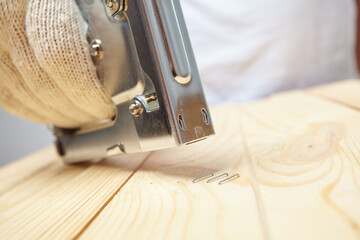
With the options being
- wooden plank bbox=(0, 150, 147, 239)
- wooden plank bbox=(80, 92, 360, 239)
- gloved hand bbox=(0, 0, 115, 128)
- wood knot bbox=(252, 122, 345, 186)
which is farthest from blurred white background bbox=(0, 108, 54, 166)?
wood knot bbox=(252, 122, 345, 186)

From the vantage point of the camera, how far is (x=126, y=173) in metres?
0.53

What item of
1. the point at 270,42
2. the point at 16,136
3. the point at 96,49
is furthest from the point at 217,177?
the point at 16,136

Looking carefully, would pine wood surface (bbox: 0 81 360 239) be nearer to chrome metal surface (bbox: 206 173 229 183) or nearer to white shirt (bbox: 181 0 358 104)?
chrome metal surface (bbox: 206 173 229 183)

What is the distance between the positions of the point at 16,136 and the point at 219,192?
1.33m

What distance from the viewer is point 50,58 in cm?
48

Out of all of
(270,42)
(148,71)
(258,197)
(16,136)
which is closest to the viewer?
(258,197)

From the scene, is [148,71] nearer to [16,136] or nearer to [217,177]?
[217,177]

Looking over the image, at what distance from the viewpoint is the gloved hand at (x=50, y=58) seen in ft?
1.57

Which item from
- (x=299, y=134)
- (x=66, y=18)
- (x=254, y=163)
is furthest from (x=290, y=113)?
(x=66, y=18)

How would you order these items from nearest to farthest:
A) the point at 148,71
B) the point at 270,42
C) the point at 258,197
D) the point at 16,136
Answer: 1. the point at 258,197
2. the point at 148,71
3. the point at 270,42
4. the point at 16,136

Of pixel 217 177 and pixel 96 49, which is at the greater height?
pixel 96 49

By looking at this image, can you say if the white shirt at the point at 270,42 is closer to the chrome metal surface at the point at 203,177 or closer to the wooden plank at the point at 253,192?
the wooden plank at the point at 253,192

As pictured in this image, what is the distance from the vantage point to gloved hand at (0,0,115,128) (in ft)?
1.57

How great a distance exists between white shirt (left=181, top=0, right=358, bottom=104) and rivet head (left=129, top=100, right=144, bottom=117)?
0.83 m
